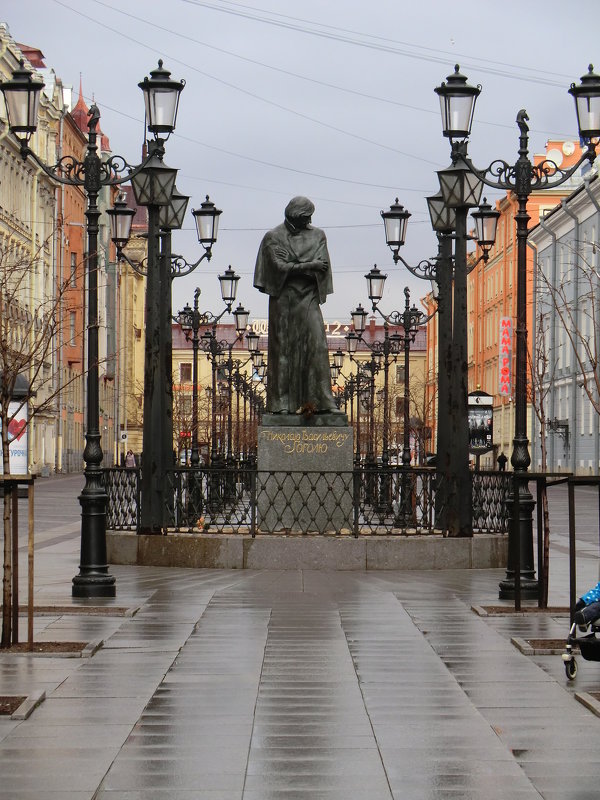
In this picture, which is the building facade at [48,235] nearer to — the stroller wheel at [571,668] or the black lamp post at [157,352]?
the black lamp post at [157,352]

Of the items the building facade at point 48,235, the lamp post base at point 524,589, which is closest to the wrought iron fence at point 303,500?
the lamp post base at point 524,589

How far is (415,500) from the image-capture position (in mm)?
20812

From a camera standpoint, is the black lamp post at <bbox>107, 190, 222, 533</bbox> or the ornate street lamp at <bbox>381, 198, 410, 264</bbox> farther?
the ornate street lamp at <bbox>381, 198, 410, 264</bbox>

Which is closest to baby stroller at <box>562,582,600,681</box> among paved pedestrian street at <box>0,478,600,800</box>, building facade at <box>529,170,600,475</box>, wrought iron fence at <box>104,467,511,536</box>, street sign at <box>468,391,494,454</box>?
paved pedestrian street at <box>0,478,600,800</box>

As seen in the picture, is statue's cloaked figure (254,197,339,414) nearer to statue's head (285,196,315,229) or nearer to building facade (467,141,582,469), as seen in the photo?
statue's head (285,196,315,229)

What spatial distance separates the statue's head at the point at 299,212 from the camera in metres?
21.1

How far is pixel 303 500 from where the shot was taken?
65.3ft

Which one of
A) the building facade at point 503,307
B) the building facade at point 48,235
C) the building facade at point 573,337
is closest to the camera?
the building facade at point 573,337

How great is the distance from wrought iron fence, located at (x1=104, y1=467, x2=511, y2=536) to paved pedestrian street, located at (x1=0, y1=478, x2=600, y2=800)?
410cm

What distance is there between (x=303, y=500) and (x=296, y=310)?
2.69 meters

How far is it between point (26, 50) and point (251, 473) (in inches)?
2643

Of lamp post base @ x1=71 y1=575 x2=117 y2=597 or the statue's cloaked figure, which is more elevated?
the statue's cloaked figure

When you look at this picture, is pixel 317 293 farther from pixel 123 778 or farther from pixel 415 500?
pixel 123 778

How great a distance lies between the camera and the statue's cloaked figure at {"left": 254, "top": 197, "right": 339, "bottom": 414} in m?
21.0
